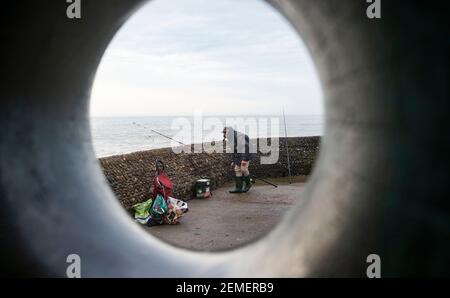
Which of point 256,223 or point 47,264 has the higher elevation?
point 47,264

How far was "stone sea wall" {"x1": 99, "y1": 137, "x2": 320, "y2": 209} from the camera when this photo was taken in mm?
9625

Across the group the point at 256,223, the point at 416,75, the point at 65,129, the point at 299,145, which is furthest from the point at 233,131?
the point at 416,75

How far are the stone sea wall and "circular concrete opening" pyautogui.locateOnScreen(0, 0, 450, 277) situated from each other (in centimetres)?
596

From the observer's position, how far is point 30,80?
9.54 feet

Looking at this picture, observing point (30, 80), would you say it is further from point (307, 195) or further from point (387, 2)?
point (387, 2)

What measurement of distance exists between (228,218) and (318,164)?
5.94 m

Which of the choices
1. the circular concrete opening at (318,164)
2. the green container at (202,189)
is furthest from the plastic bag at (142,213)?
the circular concrete opening at (318,164)

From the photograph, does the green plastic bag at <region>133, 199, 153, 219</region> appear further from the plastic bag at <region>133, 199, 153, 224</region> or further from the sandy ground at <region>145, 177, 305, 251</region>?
the sandy ground at <region>145, 177, 305, 251</region>

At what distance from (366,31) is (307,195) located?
4.66 feet

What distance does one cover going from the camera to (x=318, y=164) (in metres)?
3.05

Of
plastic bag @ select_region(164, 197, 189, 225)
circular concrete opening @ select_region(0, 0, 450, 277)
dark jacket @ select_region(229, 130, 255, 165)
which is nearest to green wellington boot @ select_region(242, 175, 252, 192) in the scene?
dark jacket @ select_region(229, 130, 255, 165)

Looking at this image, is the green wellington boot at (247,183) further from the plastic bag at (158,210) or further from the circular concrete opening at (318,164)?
→ the circular concrete opening at (318,164)

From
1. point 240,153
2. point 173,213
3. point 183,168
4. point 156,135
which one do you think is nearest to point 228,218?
point 173,213
